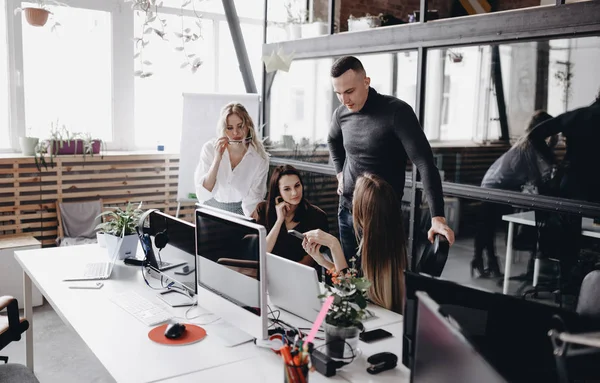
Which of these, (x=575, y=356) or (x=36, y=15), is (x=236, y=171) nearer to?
(x=36, y=15)

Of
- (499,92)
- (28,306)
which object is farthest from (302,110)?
(28,306)

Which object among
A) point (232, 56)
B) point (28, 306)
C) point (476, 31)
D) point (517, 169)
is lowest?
point (28, 306)

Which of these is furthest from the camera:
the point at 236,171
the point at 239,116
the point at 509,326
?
the point at 236,171

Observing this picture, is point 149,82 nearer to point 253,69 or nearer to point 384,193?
point 253,69

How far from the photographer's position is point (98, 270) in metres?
2.90

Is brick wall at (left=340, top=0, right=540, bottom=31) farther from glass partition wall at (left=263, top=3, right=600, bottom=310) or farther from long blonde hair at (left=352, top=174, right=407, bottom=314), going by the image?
long blonde hair at (left=352, top=174, right=407, bottom=314)

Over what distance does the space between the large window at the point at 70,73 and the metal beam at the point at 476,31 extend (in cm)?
234

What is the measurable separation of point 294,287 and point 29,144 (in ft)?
13.0

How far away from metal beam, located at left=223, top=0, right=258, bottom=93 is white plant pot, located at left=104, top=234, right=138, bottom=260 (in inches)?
134

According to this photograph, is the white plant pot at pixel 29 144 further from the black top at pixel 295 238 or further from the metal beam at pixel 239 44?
the black top at pixel 295 238

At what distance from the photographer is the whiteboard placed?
543 cm

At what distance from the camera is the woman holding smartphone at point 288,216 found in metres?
3.12

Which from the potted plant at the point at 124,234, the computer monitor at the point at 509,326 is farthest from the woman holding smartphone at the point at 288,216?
the computer monitor at the point at 509,326

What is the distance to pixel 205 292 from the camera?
7.30 feet
